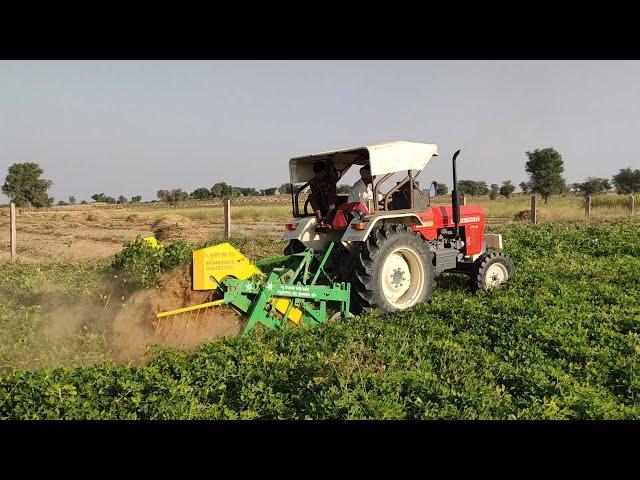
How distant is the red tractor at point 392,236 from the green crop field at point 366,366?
489mm

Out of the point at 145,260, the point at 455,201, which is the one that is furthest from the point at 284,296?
the point at 455,201

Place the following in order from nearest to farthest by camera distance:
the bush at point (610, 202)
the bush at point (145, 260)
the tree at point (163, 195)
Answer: the bush at point (145, 260), the bush at point (610, 202), the tree at point (163, 195)

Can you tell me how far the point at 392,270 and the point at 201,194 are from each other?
66.2m

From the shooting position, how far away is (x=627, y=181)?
5169 centimetres

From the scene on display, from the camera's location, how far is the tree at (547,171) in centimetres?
4166

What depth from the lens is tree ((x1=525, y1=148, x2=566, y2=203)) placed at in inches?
1640

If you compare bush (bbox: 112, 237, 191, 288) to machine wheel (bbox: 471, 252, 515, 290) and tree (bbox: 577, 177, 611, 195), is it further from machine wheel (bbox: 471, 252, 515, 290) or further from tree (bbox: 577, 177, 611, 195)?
tree (bbox: 577, 177, 611, 195)

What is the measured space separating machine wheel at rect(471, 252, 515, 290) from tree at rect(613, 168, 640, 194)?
49788 millimetres

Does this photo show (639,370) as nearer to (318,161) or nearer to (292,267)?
(292,267)

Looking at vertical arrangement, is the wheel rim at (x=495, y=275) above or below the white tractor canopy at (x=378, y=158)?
below

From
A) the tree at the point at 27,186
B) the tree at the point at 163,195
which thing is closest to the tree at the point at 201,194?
the tree at the point at 163,195

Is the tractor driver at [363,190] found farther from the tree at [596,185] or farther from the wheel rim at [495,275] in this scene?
the tree at [596,185]

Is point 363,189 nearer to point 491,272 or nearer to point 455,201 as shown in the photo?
point 455,201
